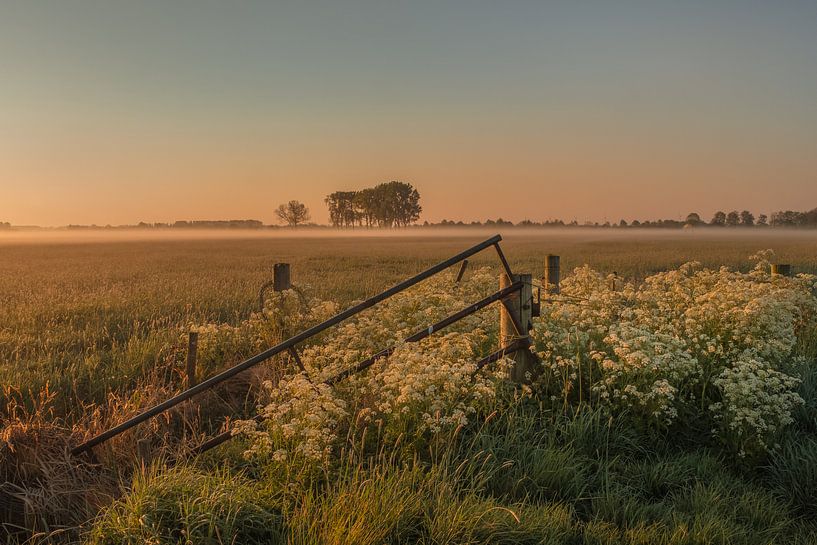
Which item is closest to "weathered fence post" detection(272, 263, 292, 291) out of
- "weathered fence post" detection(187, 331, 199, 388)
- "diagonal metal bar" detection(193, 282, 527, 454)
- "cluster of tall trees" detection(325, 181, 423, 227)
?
"weathered fence post" detection(187, 331, 199, 388)

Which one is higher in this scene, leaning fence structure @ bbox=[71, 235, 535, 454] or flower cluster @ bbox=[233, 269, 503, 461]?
leaning fence structure @ bbox=[71, 235, 535, 454]

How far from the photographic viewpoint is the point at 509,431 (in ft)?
17.3

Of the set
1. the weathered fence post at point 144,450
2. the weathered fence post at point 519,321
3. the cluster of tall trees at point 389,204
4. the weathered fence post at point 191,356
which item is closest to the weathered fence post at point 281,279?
the weathered fence post at point 191,356

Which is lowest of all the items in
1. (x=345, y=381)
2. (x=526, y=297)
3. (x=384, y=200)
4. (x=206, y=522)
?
(x=206, y=522)

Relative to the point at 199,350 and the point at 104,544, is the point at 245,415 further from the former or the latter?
the point at 104,544

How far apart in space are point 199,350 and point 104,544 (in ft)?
16.9

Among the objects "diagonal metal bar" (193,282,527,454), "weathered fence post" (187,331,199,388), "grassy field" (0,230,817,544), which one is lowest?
"grassy field" (0,230,817,544)

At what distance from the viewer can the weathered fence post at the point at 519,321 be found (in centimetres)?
614

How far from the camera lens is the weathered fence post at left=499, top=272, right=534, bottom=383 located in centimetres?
614

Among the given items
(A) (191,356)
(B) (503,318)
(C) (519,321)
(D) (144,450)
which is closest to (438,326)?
(B) (503,318)

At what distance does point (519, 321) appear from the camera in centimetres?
615

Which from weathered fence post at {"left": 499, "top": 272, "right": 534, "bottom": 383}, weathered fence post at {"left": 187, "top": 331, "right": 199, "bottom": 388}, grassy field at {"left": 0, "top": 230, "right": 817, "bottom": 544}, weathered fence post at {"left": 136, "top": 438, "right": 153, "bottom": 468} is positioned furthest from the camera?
weathered fence post at {"left": 187, "top": 331, "right": 199, "bottom": 388}

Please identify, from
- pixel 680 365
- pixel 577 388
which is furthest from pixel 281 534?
pixel 680 365

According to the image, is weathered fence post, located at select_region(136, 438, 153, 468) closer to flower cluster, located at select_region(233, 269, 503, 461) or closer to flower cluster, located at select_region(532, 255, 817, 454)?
flower cluster, located at select_region(233, 269, 503, 461)
